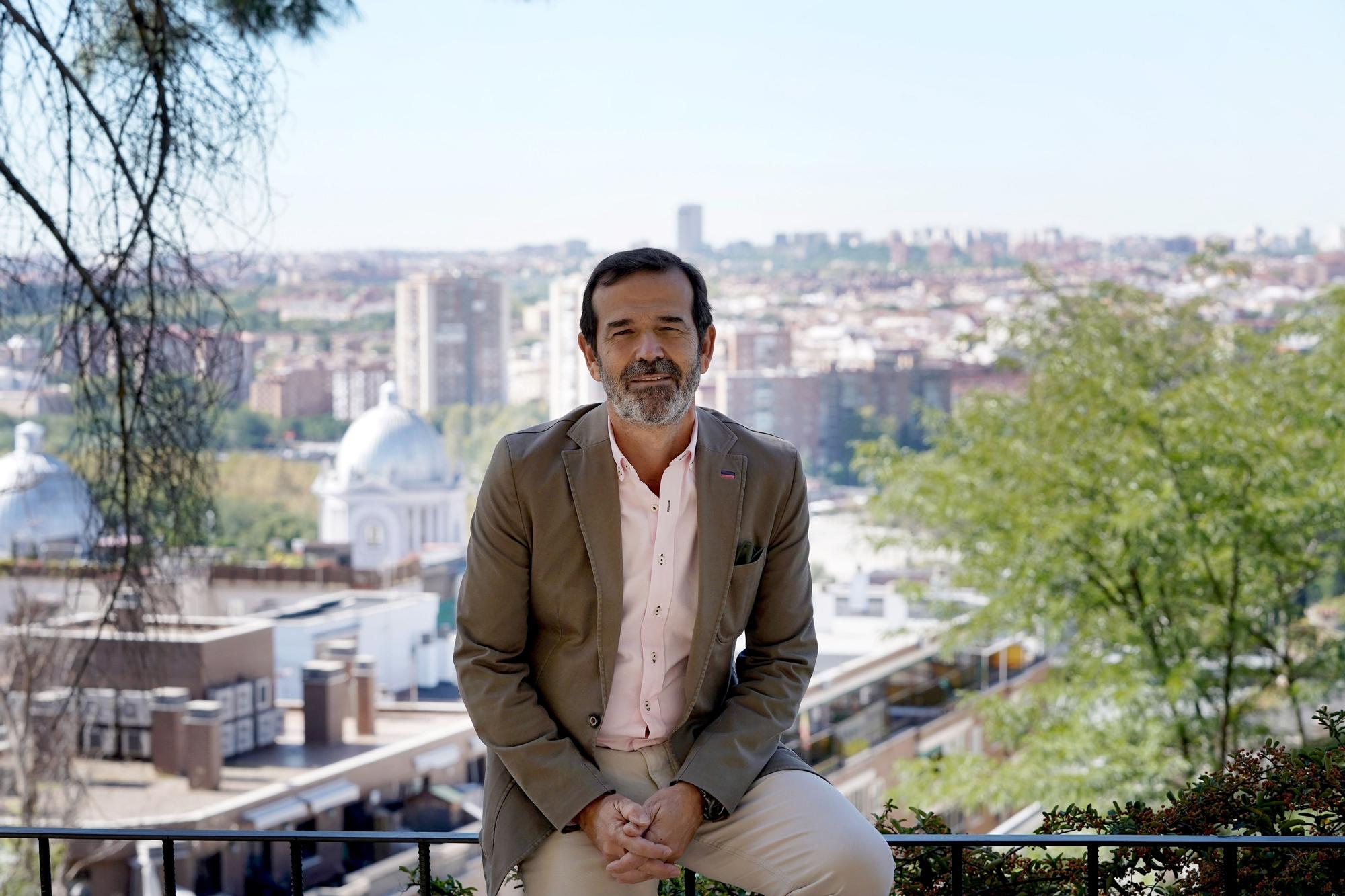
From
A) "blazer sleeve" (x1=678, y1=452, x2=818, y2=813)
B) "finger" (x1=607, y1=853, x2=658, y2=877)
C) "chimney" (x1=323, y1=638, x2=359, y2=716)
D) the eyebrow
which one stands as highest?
the eyebrow

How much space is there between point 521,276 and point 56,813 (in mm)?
46921

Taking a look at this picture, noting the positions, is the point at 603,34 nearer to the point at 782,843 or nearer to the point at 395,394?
the point at 395,394

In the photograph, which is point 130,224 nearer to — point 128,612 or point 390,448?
point 128,612

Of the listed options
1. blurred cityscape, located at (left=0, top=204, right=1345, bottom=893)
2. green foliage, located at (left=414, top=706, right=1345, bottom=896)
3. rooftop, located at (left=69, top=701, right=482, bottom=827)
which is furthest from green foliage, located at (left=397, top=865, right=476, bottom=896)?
rooftop, located at (left=69, top=701, right=482, bottom=827)

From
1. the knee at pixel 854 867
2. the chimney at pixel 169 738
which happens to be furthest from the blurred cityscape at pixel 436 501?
the knee at pixel 854 867

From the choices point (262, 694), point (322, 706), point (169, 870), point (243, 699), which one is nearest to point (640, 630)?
point (169, 870)

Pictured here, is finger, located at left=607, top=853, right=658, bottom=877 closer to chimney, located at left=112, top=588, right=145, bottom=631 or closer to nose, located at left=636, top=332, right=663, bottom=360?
nose, located at left=636, top=332, right=663, bottom=360

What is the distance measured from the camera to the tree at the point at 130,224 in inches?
126

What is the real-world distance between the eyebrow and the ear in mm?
67

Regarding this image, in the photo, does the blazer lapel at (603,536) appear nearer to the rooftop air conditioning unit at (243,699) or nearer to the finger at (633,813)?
the finger at (633,813)

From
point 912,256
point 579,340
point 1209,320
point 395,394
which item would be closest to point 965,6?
point 912,256

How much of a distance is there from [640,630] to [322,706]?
3351 centimetres

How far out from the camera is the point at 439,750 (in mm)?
33812

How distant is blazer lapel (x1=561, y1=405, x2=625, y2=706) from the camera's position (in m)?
1.77
